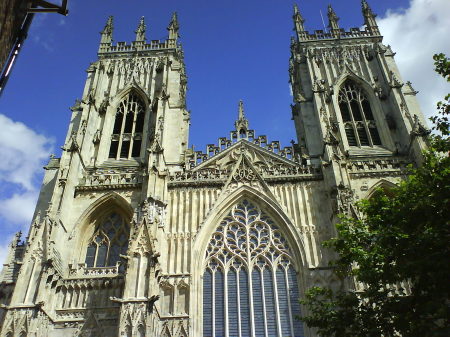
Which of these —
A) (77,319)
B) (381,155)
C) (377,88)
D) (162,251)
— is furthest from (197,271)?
(377,88)

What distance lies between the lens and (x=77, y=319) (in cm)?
1698

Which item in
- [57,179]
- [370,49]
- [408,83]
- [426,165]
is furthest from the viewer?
[370,49]

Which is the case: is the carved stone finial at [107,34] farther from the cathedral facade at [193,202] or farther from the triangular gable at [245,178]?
the triangular gable at [245,178]

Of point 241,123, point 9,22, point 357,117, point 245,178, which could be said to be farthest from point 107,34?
point 9,22

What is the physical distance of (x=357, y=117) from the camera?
25.6 m

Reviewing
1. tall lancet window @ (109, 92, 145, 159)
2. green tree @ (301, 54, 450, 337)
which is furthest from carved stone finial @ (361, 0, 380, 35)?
green tree @ (301, 54, 450, 337)

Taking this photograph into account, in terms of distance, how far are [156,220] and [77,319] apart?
190 inches

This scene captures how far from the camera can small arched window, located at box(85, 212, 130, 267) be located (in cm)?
1983

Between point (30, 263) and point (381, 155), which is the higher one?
point (381, 155)

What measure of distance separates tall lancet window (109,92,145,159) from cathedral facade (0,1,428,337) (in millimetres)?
82

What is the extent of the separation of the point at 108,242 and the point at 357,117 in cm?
1538

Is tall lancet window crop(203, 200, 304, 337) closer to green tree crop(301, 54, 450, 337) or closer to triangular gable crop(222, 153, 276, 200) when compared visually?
triangular gable crop(222, 153, 276, 200)

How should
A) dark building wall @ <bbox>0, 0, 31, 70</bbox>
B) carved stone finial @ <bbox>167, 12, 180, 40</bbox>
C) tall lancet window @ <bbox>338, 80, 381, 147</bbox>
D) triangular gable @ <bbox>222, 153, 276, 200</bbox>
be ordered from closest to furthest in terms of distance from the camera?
dark building wall @ <bbox>0, 0, 31, 70</bbox>
triangular gable @ <bbox>222, 153, 276, 200</bbox>
tall lancet window @ <bbox>338, 80, 381, 147</bbox>
carved stone finial @ <bbox>167, 12, 180, 40</bbox>

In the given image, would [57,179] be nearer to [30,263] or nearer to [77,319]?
[30,263]
